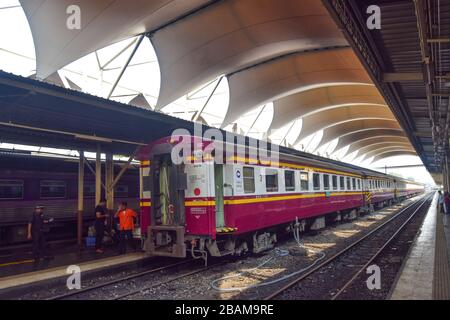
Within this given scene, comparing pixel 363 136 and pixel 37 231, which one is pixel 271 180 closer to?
pixel 37 231

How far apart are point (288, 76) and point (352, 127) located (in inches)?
1039

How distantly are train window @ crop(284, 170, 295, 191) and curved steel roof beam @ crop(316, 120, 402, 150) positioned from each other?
3563 cm

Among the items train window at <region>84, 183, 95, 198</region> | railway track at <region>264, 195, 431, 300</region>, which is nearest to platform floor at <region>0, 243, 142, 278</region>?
train window at <region>84, 183, 95, 198</region>

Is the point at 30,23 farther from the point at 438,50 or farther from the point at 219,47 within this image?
the point at 438,50

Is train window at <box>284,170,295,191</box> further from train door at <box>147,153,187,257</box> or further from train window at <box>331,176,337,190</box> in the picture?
train window at <box>331,176,337,190</box>

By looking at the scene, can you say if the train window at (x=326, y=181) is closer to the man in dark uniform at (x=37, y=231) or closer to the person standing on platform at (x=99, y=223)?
the person standing on platform at (x=99, y=223)

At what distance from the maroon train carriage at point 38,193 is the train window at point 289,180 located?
834 centimetres

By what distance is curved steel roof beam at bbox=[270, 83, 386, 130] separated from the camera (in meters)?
32.3

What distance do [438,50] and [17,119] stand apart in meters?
11.8

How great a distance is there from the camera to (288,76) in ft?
89.0

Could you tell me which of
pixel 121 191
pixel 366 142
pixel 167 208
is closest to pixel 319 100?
pixel 121 191

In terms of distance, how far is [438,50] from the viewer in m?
9.81

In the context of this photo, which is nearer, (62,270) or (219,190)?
(62,270)

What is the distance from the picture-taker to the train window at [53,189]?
1434 centimetres
